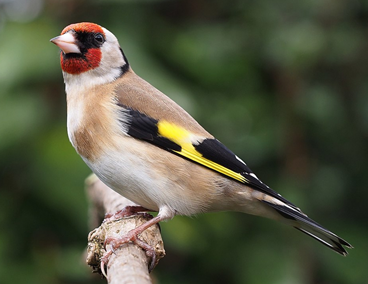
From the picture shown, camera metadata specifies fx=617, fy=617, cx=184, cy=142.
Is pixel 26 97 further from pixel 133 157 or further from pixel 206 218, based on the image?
pixel 206 218

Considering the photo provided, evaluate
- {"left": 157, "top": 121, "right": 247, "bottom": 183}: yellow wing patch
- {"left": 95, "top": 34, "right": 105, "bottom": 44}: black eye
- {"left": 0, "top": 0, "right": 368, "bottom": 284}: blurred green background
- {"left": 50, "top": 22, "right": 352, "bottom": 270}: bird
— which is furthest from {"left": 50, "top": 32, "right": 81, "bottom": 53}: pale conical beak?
{"left": 157, "top": 121, "right": 247, "bottom": 183}: yellow wing patch

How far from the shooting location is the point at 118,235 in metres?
2.77

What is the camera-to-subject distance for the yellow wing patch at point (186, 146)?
3137 millimetres

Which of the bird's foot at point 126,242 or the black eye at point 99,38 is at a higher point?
the black eye at point 99,38

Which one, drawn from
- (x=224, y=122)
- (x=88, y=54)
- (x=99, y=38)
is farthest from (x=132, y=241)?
(x=224, y=122)

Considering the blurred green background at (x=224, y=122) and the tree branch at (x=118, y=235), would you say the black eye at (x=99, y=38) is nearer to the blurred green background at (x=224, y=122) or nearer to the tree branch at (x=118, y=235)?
the blurred green background at (x=224, y=122)

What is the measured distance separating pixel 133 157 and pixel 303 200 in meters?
1.34

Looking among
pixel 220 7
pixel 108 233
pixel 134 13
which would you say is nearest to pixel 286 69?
pixel 220 7

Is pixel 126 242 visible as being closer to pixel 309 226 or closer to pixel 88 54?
pixel 309 226

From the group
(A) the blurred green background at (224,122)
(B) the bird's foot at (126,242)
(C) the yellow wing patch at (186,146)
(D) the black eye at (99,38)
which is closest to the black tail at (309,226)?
(C) the yellow wing patch at (186,146)

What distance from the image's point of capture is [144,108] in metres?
3.26

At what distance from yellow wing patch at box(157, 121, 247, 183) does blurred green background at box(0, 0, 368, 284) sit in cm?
39

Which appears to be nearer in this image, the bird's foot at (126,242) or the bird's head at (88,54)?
the bird's foot at (126,242)

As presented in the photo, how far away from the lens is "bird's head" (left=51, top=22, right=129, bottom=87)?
328 centimetres
